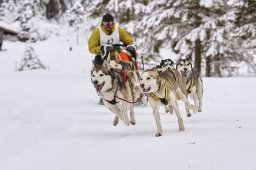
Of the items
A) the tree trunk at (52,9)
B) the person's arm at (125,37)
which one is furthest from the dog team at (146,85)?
the tree trunk at (52,9)

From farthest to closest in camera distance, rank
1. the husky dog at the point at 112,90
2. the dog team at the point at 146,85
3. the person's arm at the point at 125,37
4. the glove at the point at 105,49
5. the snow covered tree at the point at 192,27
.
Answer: the snow covered tree at the point at 192,27 < the person's arm at the point at 125,37 < the glove at the point at 105,49 < the husky dog at the point at 112,90 < the dog team at the point at 146,85

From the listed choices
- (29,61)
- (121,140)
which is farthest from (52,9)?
(121,140)

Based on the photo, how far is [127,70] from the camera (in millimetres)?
8164

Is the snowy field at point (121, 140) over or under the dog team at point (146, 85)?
under

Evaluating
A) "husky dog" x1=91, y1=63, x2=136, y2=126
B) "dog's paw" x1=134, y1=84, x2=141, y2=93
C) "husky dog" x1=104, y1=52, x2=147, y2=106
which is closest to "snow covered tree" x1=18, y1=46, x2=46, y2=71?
"husky dog" x1=104, y1=52, x2=147, y2=106

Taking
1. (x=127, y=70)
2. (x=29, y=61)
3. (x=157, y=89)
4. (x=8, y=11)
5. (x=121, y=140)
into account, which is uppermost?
(x=8, y=11)

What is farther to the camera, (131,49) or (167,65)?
(131,49)

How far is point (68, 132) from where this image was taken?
7426mm

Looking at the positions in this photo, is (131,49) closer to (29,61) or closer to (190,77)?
(190,77)

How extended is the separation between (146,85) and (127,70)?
2.02 metres

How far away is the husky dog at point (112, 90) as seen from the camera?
23.2 ft

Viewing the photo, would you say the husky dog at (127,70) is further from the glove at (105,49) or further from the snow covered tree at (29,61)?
the snow covered tree at (29,61)

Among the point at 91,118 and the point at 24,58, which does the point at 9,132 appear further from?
the point at 24,58

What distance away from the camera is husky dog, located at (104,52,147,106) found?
770 cm
